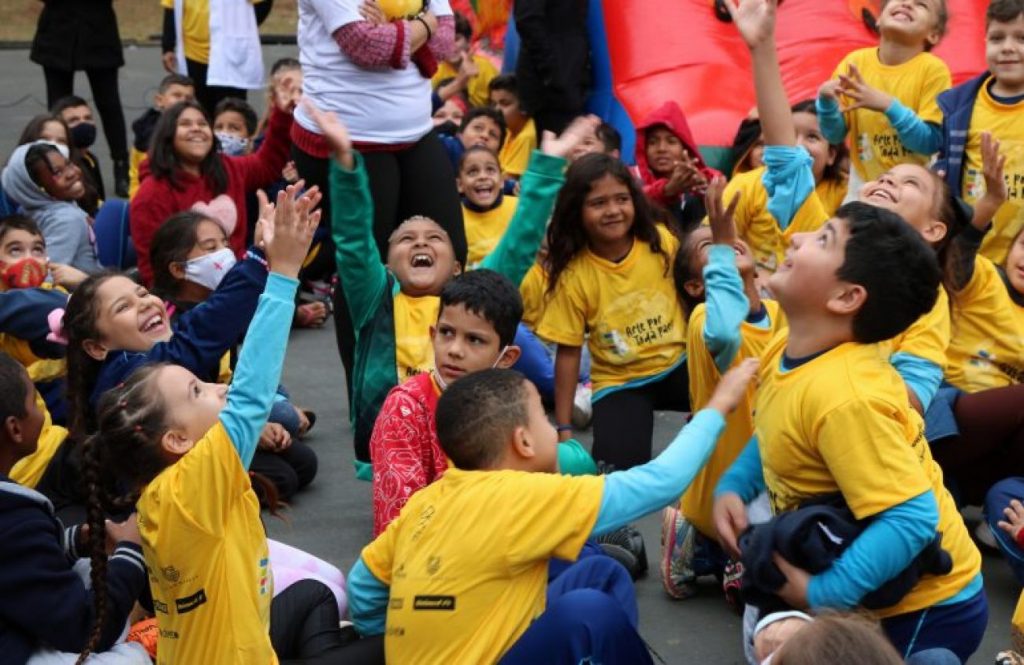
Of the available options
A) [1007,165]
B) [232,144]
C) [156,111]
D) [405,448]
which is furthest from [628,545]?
[156,111]

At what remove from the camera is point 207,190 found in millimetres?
6180

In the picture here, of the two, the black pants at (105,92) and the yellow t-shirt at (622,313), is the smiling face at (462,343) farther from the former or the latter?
the black pants at (105,92)

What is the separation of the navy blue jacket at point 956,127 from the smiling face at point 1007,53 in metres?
0.11

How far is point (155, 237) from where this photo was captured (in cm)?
477

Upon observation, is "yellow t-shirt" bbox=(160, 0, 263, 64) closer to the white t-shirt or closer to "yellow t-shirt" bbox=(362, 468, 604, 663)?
the white t-shirt

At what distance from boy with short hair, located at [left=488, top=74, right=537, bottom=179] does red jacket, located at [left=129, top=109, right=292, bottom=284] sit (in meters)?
1.73

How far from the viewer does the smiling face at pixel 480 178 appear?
6.31m

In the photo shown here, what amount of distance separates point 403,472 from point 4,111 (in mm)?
8772

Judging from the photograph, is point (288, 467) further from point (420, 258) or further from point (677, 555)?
point (677, 555)

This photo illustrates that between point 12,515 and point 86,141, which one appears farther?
point 86,141

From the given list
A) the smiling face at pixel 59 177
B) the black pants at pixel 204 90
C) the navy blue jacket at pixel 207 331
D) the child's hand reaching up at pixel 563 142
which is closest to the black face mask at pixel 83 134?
the black pants at pixel 204 90

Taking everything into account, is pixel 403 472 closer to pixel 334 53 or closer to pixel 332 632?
pixel 332 632

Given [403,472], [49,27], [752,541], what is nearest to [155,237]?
[403,472]

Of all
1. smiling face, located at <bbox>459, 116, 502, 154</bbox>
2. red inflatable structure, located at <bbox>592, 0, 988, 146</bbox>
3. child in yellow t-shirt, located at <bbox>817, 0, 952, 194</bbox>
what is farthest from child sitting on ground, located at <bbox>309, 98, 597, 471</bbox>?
red inflatable structure, located at <bbox>592, 0, 988, 146</bbox>
